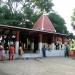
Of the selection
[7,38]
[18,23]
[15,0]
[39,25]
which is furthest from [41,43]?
[15,0]

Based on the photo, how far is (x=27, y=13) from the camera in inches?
2024

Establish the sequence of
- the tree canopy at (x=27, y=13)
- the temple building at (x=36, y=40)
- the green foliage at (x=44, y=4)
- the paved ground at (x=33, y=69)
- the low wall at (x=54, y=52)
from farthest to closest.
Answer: the green foliage at (x=44, y=4)
the tree canopy at (x=27, y=13)
the temple building at (x=36, y=40)
the low wall at (x=54, y=52)
the paved ground at (x=33, y=69)

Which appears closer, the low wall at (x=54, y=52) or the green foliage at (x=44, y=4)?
the low wall at (x=54, y=52)

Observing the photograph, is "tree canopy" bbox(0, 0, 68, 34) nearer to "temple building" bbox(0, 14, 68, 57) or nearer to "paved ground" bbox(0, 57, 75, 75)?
"temple building" bbox(0, 14, 68, 57)

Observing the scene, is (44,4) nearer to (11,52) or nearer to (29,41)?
(29,41)

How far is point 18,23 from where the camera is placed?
47.9 m

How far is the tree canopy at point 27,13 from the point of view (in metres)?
47.4

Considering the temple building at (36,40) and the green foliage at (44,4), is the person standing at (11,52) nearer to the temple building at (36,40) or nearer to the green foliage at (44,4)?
the temple building at (36,40)

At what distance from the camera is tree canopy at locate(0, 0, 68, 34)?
47375 mm

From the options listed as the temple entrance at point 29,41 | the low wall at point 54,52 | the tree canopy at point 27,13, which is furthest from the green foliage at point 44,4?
the low wall at point 54,52

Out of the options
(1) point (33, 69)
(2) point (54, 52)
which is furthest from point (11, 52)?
(2) point (54, 52)

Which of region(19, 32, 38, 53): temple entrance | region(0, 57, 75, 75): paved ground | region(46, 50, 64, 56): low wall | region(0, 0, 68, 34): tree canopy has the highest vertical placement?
region(0, 0, 68, 34): tree canopy

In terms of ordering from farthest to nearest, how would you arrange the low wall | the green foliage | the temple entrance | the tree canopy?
the green foliage, the tree canopy, the temple entrance, the low wall

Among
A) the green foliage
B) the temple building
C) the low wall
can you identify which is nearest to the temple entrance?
the temple building
